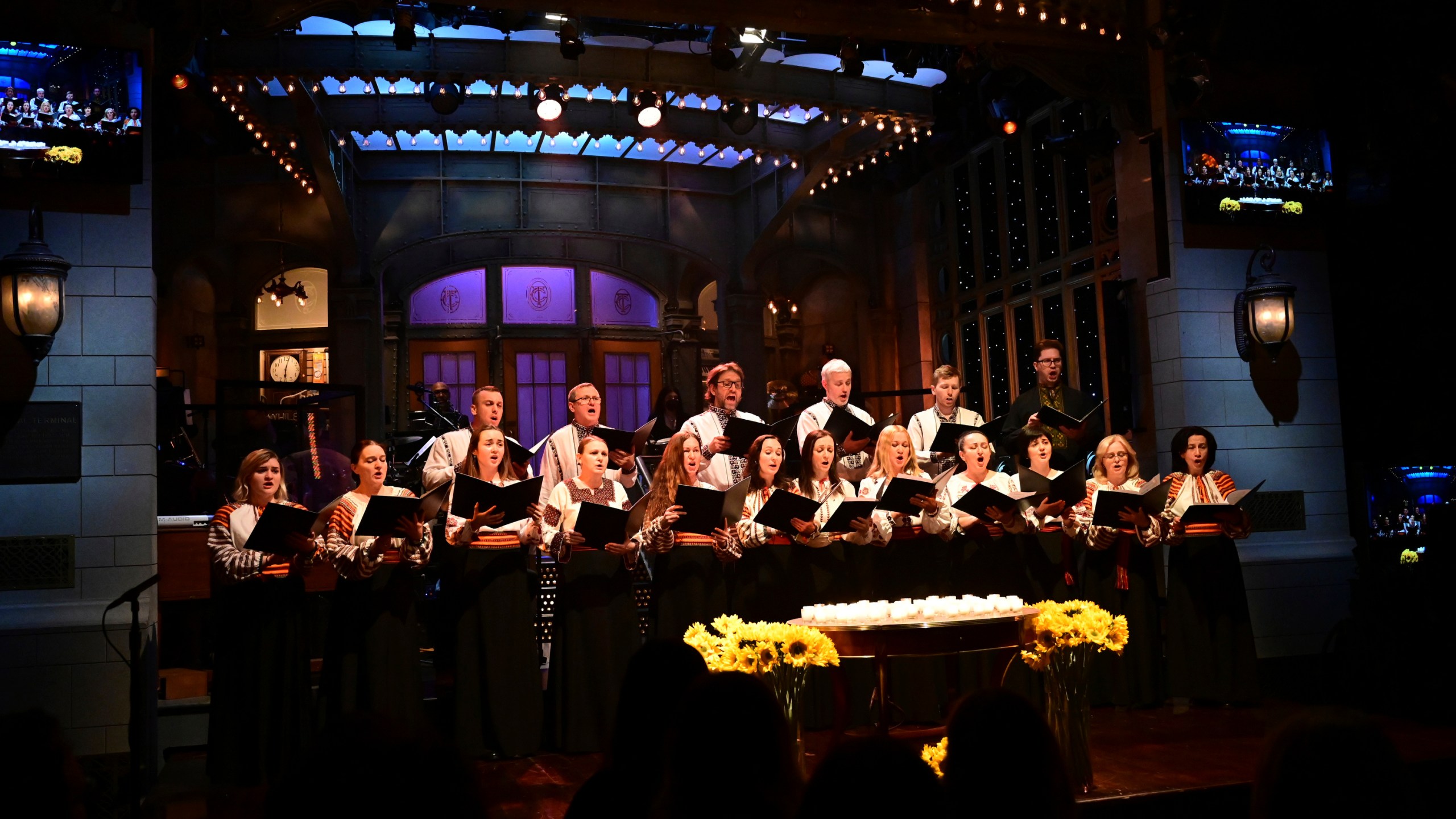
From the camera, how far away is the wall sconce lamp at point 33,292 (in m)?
5.36

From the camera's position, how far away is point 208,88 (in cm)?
794

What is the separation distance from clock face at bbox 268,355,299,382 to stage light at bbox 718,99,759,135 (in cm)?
595

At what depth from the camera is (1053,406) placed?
23.1ft

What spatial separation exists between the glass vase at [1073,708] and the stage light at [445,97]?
5.43 m

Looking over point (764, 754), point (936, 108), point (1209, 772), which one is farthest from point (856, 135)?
point (764, 754)

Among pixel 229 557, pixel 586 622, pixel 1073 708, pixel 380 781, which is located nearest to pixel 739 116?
pixel 586 622

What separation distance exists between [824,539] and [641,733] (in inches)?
146

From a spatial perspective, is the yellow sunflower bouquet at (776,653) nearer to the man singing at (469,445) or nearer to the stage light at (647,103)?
the man singing at (469,445)

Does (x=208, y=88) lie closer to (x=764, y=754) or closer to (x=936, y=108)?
(x=936, y=108)

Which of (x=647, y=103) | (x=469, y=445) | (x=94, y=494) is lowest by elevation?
(x=94, y=494)

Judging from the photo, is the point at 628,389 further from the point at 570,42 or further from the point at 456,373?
the point at 570,42

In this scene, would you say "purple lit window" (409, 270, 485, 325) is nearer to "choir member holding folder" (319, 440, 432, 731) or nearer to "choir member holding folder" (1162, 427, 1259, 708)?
"choir member holding folder" (319, 440, 432, 731)

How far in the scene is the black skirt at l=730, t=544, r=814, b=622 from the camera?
5734 mm

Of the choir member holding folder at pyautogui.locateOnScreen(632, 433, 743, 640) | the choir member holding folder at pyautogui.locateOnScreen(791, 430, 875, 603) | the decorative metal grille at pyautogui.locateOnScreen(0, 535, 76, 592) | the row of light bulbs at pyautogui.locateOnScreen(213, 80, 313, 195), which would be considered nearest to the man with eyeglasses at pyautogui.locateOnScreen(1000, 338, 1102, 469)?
the choir member holding folder at pyautogui.locateOnScreen(791, 430, 875, 603)
